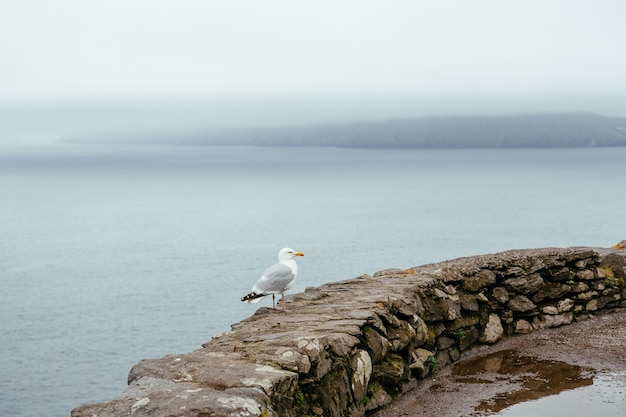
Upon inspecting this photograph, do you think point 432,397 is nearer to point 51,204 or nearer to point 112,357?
point 112,357

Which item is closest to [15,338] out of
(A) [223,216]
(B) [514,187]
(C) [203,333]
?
(C) [203,333]

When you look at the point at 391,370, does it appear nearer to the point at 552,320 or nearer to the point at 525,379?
the point at 525,379

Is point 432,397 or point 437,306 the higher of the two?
point 437,306

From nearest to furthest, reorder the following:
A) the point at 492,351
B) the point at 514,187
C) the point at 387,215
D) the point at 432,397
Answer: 1. the point at 432,397
2. the point at 492,351
3. the point at 387,215
4. the point at 514,187

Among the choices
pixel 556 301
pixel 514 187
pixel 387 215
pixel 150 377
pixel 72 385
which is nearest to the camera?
pixel 150 377

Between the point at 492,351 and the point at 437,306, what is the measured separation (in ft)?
6.63

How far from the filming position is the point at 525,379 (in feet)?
41.5

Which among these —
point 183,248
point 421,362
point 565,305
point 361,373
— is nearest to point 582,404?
point 421,362

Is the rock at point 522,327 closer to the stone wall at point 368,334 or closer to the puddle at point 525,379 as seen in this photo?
the stone wall at point 368,334

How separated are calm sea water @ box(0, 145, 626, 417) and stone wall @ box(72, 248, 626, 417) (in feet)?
108

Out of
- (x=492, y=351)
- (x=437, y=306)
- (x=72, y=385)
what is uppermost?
(x=437, y=306)

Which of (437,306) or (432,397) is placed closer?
(432,397)

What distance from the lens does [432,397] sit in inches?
466

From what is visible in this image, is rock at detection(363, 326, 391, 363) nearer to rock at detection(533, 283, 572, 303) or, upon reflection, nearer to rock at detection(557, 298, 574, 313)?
rock at detection(533, 283, 572, 303)
